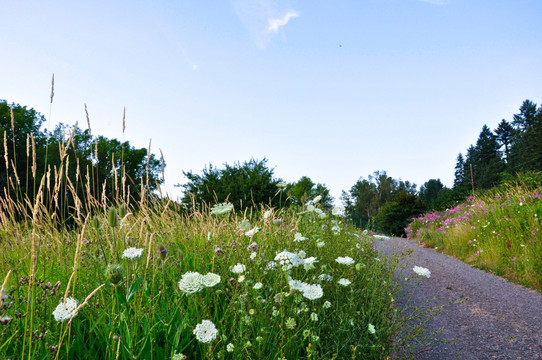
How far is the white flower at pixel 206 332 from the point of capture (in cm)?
132

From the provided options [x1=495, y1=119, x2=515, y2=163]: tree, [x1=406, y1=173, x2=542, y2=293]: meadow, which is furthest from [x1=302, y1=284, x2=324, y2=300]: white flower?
[x1=495, y1=119, x2=515, y2=163]: tree

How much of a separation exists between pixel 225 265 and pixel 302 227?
2144mm

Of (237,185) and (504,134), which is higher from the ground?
(504,134)

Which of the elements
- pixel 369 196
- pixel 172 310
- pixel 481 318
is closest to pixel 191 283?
pixel 172 310

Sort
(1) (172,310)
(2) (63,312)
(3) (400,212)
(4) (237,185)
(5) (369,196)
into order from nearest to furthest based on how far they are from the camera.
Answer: (2) (63,312)
(1) (172,310)
(4) (237,185)
(3) (400,212)
(5) (369,196)

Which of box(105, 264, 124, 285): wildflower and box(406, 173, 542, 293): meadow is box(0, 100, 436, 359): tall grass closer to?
box(105, 264, 124, 285): wildflower

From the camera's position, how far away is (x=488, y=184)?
4834 cm

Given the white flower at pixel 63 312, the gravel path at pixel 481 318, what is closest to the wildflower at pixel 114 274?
the white flower at pixel 63 312

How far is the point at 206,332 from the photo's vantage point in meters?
1.35

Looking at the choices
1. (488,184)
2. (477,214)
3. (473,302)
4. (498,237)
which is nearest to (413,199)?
(477,214)

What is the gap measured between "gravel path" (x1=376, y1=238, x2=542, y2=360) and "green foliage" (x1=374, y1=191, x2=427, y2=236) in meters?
13.9

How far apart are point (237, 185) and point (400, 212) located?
12.1 metres

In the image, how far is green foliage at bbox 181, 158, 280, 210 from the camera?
11.2 meters

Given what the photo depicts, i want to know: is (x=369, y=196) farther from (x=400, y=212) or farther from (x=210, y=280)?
(x=210, y=280)
